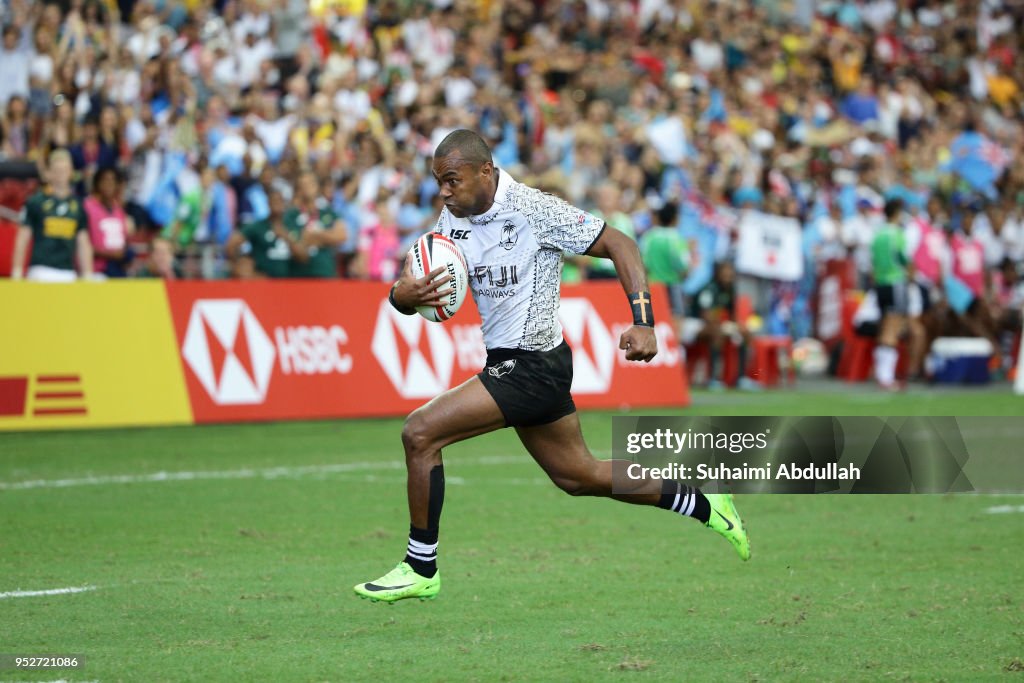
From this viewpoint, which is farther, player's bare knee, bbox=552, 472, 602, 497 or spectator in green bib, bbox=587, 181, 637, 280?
spectator in green bib, bbox=587, 181, 637, 280

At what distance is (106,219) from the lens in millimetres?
18062

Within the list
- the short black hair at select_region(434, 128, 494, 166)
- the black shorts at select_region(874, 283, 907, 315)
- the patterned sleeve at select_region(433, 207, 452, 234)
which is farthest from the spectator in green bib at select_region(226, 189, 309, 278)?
the short black hair at select_region(434, 128, 494, 166)

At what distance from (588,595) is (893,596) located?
5.38 feet

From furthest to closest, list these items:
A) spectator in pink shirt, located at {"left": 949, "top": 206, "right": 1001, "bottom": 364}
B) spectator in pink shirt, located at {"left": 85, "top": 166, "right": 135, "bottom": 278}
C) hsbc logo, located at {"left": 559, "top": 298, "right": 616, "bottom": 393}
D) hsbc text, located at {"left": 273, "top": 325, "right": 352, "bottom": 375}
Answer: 1. spectator in pink shirt, located at {"left": 949, "top": 206, "right": 1001, "bottom": 364}
2. hsbc logo, located at {"left": 559, "top": 298, "right": 616, "bottom": 393}
3. spectator in pink shirt, located at {"left": 85, "top": 166, "right": 135, "bottom": 278}
4. hsbc text, located at {"left": 273, "top": 325, "right": 352, "bottom": 375}

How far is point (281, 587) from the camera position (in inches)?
329

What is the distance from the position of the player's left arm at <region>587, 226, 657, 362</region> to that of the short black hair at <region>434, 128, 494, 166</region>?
69 cm

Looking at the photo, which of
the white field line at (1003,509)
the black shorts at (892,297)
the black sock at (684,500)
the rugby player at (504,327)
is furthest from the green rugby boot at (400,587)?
the black shorts at (892,297)

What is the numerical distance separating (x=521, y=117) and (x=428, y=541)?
19351 millimetres

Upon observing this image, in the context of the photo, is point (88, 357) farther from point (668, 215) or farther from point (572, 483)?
point (668, 215)

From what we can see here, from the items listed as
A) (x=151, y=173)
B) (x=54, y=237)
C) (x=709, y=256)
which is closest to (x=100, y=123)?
(x=151, y=173)

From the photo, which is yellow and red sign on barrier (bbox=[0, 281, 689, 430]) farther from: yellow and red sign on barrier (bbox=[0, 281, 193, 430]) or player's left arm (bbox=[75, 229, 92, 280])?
player's left arm (bbox=[75, 229, 92, 280])

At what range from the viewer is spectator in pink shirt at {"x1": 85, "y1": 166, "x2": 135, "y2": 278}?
18.0m

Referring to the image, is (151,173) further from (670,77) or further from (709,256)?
(670,77)

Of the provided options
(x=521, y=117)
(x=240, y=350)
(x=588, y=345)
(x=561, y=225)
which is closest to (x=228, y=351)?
(x=240, y=350)
